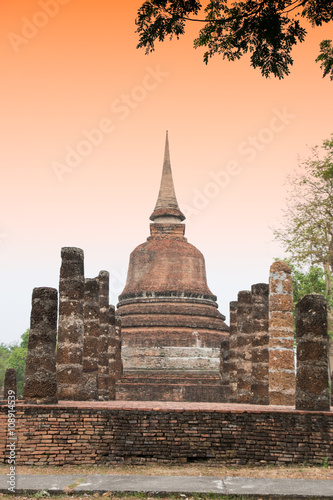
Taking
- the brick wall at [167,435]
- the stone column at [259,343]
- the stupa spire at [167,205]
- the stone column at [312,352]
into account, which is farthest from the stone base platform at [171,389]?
the brick wall at [167,435]

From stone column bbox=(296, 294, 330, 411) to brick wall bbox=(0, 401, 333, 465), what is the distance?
1.00 metres

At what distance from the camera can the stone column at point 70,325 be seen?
1355cm

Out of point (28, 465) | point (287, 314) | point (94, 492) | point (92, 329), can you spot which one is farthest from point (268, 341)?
point (94, 492)

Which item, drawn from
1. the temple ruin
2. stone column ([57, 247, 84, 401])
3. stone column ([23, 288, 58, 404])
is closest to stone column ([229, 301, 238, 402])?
the temple ruin

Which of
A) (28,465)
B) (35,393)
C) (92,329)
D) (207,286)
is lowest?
(28,465)

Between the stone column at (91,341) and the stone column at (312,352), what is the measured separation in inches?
260

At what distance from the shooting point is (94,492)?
21.4ft

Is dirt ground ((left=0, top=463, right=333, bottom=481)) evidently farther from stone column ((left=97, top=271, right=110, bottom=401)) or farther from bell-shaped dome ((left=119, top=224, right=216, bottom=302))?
bell-shaped dome ((left=119, top=224, right=216, bottom=302))

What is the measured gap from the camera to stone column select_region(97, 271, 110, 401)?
17.7m

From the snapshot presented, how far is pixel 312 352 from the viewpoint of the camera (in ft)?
32.4

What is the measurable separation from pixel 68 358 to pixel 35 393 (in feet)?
11.1

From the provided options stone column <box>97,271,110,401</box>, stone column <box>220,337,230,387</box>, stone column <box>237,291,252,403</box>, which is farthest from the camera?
stone column <box>220,337,230,387</box>

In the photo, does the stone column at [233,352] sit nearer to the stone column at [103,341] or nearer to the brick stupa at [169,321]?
the brick stupa at [169,321]

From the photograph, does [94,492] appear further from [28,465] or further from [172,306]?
[172,306]
